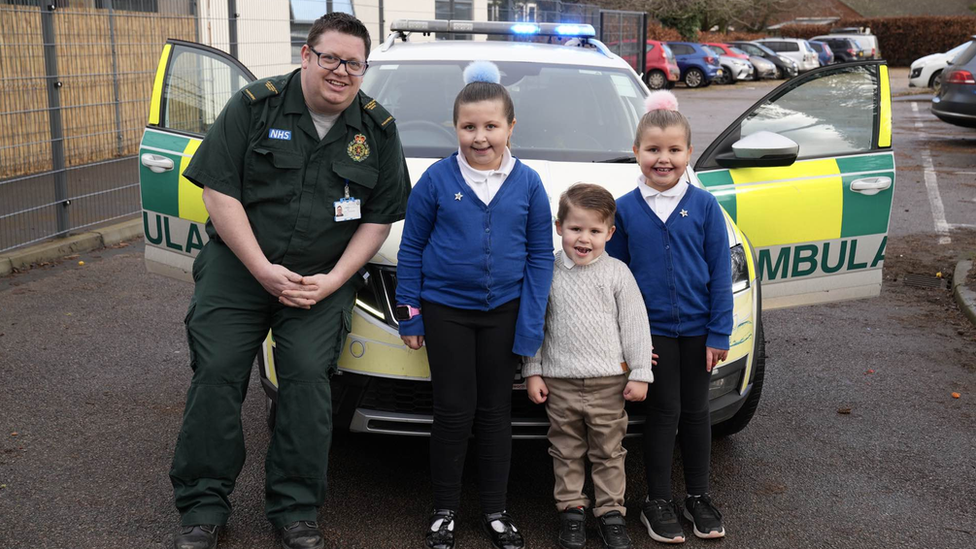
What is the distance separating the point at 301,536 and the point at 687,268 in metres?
1.53

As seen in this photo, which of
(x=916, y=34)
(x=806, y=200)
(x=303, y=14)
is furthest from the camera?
(x=916, y=34)

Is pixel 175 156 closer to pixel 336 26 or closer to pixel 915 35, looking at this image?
pixel 336 26

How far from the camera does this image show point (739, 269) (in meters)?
3.69

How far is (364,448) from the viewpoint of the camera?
4125 mm

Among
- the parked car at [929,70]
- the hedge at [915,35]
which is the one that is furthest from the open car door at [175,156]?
the hedge at [915,35]

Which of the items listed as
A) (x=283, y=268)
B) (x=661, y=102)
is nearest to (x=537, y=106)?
(x=661, y=102)

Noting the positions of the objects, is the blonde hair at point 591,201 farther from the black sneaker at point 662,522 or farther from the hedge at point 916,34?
the hedge at point 916,34

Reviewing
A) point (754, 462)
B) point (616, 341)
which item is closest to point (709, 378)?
point (616, 341)

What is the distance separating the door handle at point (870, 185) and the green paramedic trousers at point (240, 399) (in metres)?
2.49

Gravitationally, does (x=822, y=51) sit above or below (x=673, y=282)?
above

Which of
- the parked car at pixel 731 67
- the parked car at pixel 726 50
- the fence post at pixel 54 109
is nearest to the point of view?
the fence post at pixel 54 109

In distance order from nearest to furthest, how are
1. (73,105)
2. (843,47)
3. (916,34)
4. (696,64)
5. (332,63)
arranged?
(332,63) → (73,105) → (696,64) → (843,47) → (916,34)

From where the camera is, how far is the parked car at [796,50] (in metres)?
40.0

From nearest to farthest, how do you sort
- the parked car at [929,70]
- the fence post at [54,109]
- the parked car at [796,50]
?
1. the fence post at [54,109]
2. the parked car at [929,70]
3. the parked car at [796,50]
